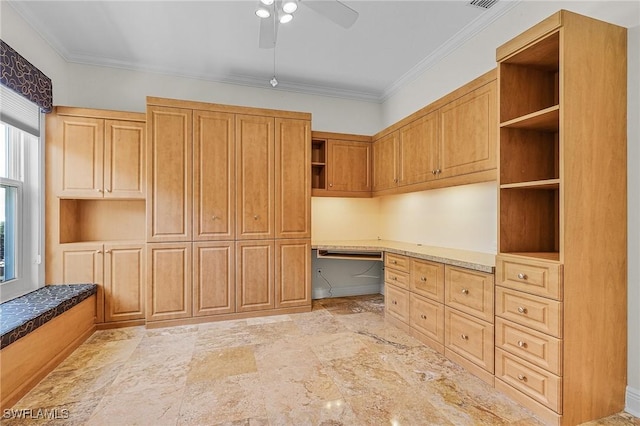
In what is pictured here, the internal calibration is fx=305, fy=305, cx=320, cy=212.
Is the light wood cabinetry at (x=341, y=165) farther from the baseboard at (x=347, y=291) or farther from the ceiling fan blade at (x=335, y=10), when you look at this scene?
the ceiling fan blade at (x=335, y=10)

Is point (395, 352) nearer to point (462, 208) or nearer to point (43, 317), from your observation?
point (462, 208)

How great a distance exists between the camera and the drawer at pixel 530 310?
1.73 metres

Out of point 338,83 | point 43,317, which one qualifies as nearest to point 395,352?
point 43,317

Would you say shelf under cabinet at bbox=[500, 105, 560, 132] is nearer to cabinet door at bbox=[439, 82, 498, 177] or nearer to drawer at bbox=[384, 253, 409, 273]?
cabinet door at bbox=[439, 82, 498, 177]

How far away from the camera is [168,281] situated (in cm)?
329

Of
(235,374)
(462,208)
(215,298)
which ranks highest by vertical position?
(462,208)

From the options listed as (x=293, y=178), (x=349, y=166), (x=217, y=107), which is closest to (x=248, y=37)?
(x=217, y=107)

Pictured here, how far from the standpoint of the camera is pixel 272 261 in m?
3.63

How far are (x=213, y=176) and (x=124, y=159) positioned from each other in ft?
3.09

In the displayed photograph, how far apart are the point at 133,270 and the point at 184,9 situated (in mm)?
2618

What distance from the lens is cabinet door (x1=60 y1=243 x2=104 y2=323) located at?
311 centimetres

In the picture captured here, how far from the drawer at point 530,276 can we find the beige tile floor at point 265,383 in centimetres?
75

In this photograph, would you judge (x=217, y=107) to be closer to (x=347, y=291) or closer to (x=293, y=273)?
(x=293, y=273)
